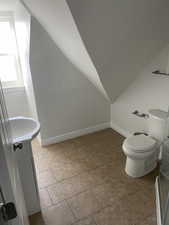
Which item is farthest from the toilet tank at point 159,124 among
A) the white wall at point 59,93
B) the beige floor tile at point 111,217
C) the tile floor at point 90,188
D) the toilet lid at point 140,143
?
the white wall at point 59,93

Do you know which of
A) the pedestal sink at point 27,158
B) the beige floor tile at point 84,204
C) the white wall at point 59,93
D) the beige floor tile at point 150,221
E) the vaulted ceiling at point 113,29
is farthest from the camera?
the white wall at point 59,93

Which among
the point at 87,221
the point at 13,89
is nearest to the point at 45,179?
the point at 87,221

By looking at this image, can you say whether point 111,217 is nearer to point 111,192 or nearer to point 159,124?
point 111,192

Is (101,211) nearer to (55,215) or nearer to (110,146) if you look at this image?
(55,215)

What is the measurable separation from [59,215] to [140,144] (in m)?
1.09

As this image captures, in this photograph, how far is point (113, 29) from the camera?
56.5 inches

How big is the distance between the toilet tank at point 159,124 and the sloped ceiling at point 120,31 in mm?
622

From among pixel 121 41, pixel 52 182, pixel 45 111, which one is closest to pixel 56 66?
pixel 45 111

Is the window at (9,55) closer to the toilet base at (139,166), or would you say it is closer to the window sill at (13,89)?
the window sill at (13,89)

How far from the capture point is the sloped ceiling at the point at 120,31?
4.06ft

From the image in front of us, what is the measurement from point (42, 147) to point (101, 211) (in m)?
1.41

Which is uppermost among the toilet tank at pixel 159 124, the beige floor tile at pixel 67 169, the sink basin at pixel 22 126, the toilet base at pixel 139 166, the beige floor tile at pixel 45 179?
the sink basin at pixel 22 126

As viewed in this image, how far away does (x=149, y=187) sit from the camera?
1.93 meters

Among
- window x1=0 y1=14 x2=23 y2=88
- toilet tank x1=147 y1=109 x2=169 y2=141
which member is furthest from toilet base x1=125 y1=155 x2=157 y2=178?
window x1=0 y1=14 x2=23 y2=88
